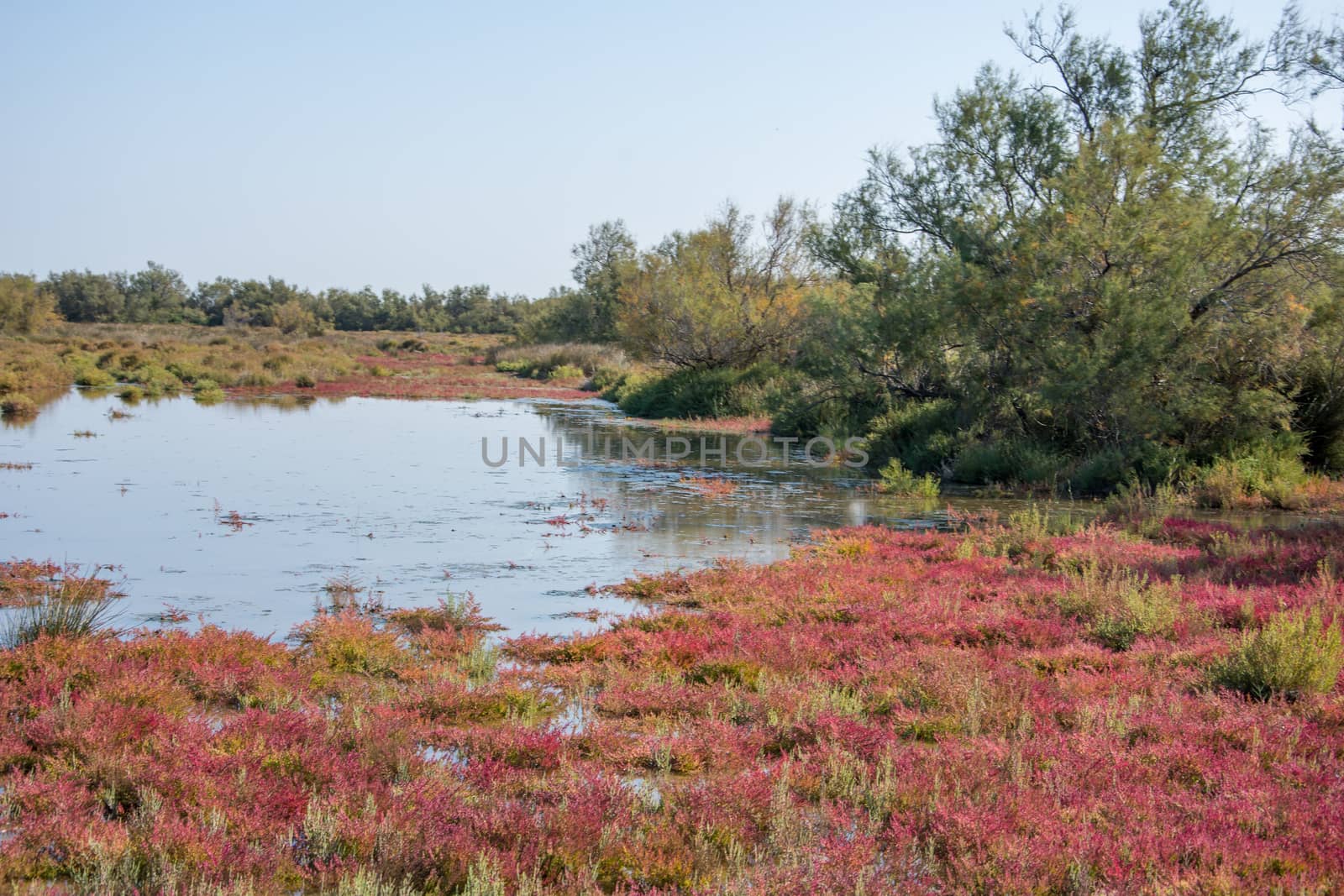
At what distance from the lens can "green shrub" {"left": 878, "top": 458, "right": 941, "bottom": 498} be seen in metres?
19.5

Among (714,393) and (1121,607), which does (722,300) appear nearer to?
(714,393)

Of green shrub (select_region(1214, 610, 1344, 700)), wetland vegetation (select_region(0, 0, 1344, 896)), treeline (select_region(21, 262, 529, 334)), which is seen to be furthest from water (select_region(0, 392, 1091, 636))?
treeline (select_region(21, 262, 529, 334))

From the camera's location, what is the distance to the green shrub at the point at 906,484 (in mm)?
19453

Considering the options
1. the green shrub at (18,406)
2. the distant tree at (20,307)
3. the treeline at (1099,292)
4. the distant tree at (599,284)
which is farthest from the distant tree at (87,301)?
the treeline at (1099,292)

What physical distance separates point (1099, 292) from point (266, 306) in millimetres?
117228

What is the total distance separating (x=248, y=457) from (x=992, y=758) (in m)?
20.9

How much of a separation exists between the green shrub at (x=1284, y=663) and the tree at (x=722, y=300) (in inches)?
1223

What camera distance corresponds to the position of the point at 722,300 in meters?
39.4

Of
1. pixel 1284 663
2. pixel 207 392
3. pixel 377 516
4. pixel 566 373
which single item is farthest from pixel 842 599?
pixel 566 373

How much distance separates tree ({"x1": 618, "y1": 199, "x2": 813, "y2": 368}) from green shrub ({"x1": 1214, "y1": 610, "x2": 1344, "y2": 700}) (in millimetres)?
31066

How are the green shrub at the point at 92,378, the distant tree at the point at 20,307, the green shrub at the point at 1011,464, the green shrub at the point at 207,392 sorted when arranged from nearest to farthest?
the green shrub at the point at 1011,464 < the green shrub at the point at 207,392 < the green shrub at the point at 92,378 < the distant tree at the point at 20,307

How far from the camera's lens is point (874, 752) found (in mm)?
6113

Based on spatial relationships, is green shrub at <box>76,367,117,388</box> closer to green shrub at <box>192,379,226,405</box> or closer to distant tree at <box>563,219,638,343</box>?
green shrub at <box>192,379,226,405</box>

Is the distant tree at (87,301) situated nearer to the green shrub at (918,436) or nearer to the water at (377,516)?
the water at (377,516)
